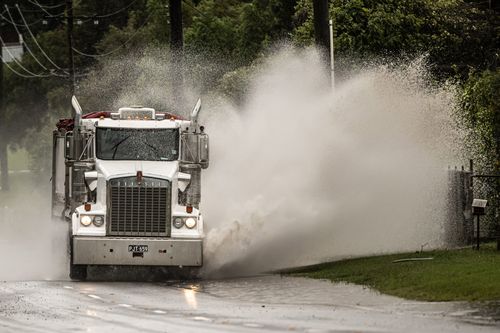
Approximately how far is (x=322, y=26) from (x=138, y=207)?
9.62 m

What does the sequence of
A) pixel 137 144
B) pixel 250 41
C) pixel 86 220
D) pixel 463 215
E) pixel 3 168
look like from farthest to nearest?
pixel 3 168 → pixel 250 41 → pixel 463 215 → pixel 137 144 → pixel 86 220

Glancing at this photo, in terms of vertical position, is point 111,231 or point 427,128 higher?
point 427,128

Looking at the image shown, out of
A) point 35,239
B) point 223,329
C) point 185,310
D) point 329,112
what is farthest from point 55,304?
point 35,239

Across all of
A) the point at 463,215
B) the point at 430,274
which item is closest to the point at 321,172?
the point at 463,215

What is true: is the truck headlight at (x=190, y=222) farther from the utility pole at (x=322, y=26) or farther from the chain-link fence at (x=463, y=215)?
the utility pole at (x=322, y=26)

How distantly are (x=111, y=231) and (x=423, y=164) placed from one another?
8.69 m

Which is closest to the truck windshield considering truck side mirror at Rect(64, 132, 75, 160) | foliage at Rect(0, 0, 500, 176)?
truck side mirror at Rect(64, 132, 75, 160)

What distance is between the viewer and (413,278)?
2569cm

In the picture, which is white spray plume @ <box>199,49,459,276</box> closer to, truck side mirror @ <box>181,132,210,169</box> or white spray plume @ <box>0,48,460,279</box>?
white spray plume @ <box>0,48,460,279</box>

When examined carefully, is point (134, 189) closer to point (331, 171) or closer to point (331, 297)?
point (331, 297)

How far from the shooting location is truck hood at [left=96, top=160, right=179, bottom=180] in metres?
28.8

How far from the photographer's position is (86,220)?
93.0 ft

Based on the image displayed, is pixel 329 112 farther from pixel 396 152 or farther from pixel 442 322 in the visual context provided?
pixel 442 322

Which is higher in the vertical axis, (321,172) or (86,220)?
(321,172)
